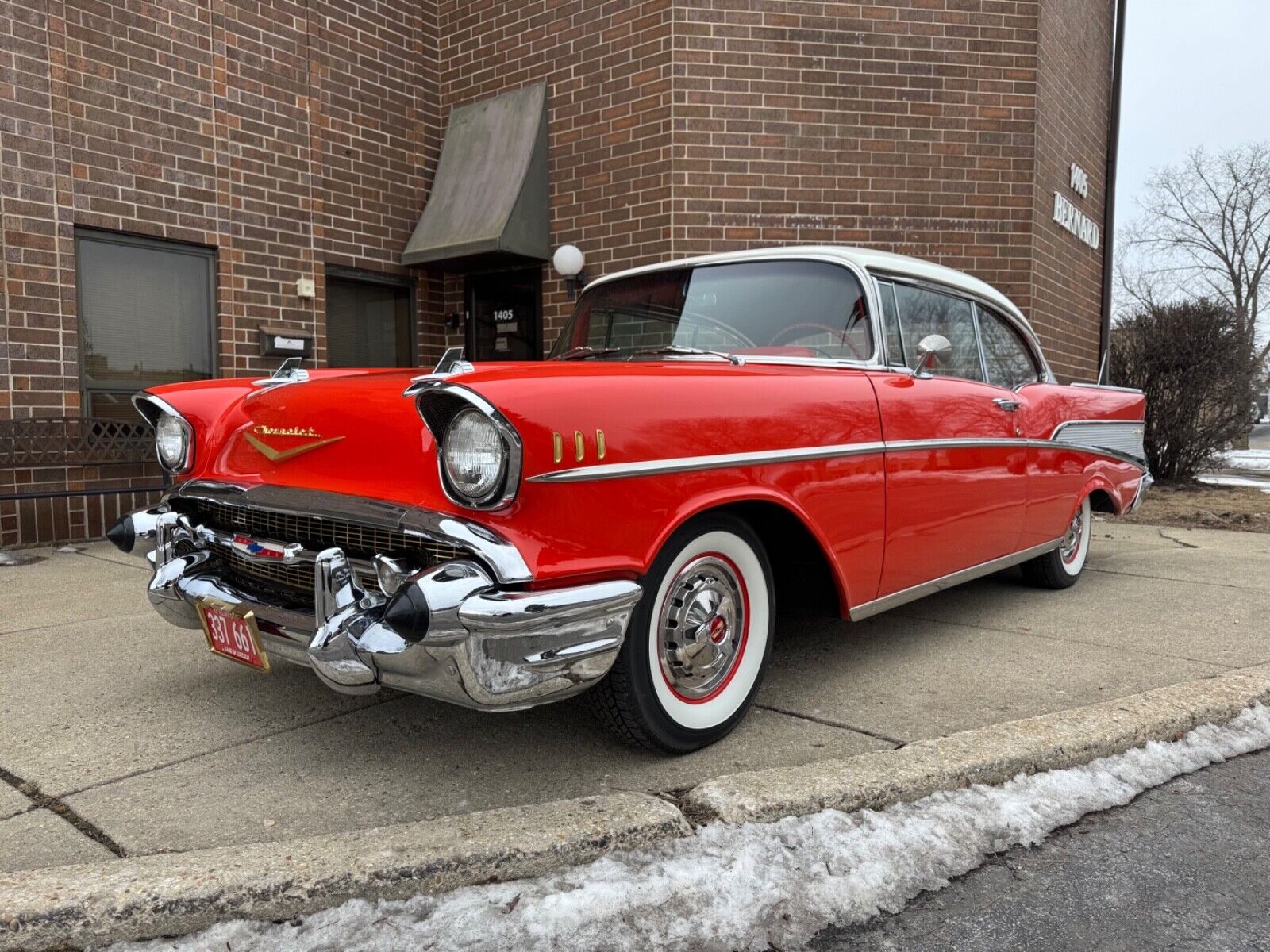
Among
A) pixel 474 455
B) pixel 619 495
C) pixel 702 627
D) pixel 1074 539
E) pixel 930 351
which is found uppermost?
pixel 930 351

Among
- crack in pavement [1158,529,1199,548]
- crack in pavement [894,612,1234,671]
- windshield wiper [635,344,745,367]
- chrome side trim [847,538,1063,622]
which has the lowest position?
crack in pavement [1158,529,1199,548]

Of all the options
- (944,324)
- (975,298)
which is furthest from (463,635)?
(975,298)

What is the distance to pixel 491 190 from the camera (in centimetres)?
824

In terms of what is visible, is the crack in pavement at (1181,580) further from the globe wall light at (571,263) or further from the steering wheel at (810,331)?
the globe wall light at (571,263)

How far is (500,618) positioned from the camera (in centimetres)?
200

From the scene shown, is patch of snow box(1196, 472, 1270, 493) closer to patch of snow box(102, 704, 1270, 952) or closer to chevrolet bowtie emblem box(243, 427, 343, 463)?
patch of snow box(102, 704, 1270, 952)

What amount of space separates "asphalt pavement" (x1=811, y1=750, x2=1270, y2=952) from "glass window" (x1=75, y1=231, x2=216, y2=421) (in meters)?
6.60

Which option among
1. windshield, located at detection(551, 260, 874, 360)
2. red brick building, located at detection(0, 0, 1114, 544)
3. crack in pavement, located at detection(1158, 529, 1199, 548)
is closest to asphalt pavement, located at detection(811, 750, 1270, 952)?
windshield, located at detection(551, 260, 874, 360)

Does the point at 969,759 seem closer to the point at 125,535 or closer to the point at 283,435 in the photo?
the point at 283,435

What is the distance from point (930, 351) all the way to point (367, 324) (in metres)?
6.38

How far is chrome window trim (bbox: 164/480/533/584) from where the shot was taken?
6.72ft

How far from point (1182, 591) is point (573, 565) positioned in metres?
4.03

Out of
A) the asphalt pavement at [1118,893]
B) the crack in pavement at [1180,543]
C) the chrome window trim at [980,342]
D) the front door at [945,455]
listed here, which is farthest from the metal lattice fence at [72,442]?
the crack in pavement at [1180,543]

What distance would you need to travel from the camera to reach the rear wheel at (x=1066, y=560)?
15.5 ft
